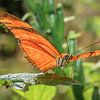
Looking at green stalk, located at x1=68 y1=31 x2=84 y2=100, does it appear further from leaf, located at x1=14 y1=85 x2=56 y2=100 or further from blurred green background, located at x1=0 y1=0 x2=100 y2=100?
leaf, located at x1=14 y1=85 x2=56 y2=100

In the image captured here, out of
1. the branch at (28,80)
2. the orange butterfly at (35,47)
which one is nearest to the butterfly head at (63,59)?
the orange butterfly at (35,47)

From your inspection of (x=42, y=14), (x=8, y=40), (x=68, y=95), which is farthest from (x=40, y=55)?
(x=8, y=40)

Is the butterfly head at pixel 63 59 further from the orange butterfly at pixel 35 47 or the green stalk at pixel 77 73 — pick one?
the green stalk at pixel 77 73

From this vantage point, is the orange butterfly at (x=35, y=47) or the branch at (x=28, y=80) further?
the orange butterfly at (x=35, y=47)

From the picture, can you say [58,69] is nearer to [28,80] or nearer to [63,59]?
[63,59]

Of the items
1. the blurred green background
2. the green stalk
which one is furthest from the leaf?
the green stalk

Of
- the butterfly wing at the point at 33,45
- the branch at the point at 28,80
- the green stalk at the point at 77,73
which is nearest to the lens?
the branch at the point at 28,80

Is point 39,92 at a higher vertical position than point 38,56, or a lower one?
lower

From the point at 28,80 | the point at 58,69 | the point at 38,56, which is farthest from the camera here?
the point at 58,69

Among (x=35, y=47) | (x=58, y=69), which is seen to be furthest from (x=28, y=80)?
(x=58, y=69)
